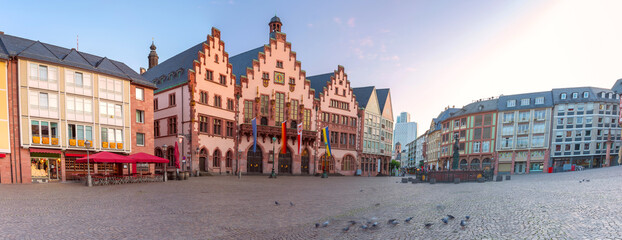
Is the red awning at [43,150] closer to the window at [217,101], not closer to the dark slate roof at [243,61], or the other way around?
the window at [217,101]

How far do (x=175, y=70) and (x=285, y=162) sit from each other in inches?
799

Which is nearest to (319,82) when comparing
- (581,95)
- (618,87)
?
(581,95)

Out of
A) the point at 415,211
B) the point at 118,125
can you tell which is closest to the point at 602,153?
the point at 415,211

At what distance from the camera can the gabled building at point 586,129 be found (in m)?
60.3

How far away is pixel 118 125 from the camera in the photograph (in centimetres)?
2973

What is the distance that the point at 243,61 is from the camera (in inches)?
1849

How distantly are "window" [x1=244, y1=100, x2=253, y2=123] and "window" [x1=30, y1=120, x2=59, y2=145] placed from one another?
68.1 feet

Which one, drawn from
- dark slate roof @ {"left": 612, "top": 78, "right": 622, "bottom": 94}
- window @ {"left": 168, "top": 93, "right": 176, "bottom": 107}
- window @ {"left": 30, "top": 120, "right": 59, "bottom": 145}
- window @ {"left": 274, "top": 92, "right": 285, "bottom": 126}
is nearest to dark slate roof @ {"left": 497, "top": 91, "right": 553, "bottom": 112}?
A: dark slate roof @ {"left": 612, "top": 78, "right": 622, "bottom": 94}

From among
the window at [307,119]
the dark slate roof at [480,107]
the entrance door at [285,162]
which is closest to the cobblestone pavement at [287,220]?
the entrance door at [285,162]

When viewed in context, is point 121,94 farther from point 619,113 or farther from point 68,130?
point 619,113

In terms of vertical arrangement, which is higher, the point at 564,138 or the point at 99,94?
the point at 99,94

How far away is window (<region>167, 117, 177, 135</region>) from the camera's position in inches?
1491

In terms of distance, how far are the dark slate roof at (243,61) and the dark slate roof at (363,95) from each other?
77.7 ft

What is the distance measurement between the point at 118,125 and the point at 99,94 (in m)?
3.35
